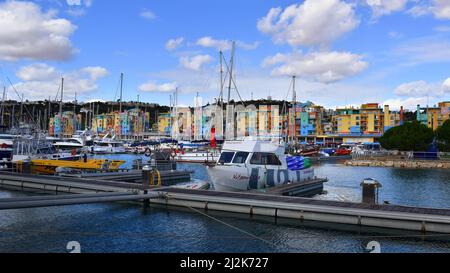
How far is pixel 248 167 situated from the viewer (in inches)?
1002

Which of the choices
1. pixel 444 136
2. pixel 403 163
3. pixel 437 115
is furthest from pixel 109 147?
pixel 437 115

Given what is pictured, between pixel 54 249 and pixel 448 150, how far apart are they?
95.3m

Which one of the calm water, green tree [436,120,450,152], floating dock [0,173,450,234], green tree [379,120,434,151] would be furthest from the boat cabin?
green tree [436,120,450,152]

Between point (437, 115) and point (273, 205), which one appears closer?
point (273, 205)

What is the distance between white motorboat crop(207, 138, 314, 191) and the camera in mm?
24969

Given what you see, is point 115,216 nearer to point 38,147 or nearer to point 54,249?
point 54,249

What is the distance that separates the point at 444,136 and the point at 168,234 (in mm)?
87807

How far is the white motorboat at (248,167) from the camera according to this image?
24969 millimetres

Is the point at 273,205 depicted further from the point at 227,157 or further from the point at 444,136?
the point at 444,136

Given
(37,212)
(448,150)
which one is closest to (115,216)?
(37,212)

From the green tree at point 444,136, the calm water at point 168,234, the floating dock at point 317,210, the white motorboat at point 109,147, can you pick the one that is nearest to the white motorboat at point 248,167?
the floating dock at point 317,210

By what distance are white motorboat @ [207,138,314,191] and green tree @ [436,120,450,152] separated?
7436 centimetres

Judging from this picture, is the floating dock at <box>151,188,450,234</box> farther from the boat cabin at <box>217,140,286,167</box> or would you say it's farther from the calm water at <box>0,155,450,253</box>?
the boat cabin at <box>217,140,286,167</box>

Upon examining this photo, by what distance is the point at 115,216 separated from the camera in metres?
21.0
